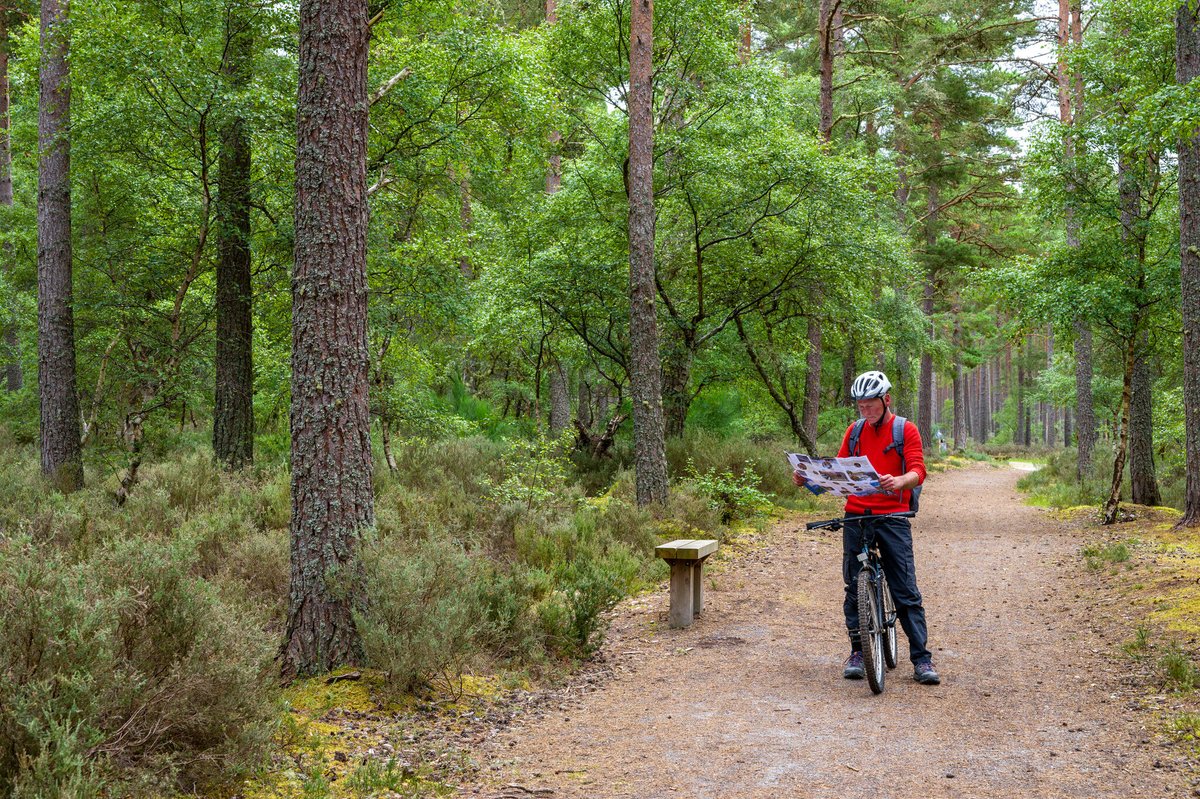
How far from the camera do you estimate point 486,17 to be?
12641 mm

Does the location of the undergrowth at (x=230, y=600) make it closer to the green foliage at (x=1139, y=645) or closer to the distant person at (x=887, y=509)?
the distant person at (x=887, y=509)

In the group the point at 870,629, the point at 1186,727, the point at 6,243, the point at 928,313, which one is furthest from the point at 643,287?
the point at 928,313

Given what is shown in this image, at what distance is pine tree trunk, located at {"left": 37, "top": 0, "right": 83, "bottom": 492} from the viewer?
38.3 feet

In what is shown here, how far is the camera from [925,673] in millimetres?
6027

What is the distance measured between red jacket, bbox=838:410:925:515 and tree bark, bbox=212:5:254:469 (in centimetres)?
873

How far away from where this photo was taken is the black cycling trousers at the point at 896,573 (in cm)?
599

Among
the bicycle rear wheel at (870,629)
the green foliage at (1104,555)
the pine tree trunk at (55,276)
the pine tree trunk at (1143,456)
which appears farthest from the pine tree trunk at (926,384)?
the pine tree trunk at (55,276)

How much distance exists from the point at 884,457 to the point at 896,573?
85 cm

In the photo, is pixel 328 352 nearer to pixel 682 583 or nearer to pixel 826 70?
pixel 682 583

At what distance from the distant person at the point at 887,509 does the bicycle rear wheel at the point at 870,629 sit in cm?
20

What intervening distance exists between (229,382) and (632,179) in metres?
6.48

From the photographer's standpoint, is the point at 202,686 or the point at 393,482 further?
the point at 393,482

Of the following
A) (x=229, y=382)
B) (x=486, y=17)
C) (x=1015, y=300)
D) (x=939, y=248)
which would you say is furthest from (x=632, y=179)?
(x=939, y=248)

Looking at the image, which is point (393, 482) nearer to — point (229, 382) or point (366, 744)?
point (229, 382)
